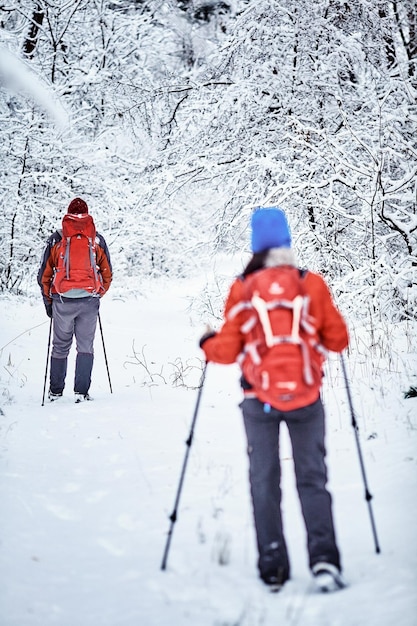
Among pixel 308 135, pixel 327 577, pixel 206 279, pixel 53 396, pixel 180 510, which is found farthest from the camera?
pixel 206 279

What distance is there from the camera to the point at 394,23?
8008 mm

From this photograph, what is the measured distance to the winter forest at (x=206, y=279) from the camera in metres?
2.62

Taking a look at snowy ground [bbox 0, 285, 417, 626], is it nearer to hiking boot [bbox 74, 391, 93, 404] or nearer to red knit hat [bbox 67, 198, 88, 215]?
hiking boot [bbox 74, 391, 93, 404]

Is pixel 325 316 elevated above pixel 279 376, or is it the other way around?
pixel 325 316

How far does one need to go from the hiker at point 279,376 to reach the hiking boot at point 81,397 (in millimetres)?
3939

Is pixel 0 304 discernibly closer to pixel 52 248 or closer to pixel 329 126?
pixel 52 248

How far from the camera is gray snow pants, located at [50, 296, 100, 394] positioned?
6.12m

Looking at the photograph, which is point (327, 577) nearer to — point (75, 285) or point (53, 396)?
point (75, 285)

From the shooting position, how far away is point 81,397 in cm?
620

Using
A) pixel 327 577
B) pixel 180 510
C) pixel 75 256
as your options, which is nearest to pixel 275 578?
pixel 327 577

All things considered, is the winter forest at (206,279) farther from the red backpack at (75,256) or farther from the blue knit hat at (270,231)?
the blue knit hat at (270,231)

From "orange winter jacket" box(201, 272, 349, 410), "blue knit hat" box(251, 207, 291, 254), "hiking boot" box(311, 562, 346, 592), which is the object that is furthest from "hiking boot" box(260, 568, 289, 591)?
"blue knit hat" box(251, 207, 291, 254)

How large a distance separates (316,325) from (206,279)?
8.24 metres

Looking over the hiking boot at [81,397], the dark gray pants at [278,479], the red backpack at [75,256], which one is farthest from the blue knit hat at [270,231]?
the hiking boot at [81,397]
